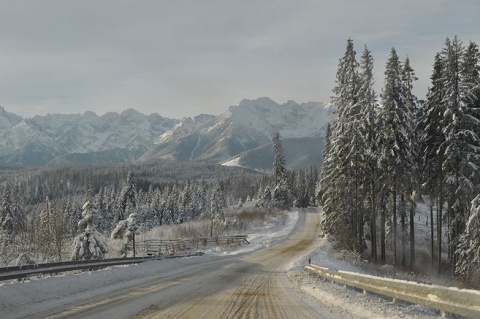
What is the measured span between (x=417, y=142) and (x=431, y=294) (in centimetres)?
3058

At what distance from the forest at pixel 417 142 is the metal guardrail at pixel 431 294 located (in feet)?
54.3

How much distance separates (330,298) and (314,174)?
134 m

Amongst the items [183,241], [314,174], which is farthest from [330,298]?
[314,174]

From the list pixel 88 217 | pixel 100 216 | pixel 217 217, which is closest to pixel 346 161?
pixel 88 217

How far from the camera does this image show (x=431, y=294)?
29.1 feet

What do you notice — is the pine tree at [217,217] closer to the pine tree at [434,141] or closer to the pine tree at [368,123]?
the pine tree at [368,123]

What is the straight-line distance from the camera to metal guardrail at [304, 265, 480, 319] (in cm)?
737

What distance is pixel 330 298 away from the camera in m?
13.0

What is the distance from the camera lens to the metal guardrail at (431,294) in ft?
24.2

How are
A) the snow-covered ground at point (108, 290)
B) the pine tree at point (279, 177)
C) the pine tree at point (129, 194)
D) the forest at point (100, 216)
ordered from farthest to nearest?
the pine tree at point (129, 194), the pine tree at point (279, 177), the forest at point (100, 216), the snow-covered ground at point (108, 290)

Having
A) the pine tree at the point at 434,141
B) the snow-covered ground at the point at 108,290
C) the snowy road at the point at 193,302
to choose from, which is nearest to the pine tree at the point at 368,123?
the pine tree at the point at 434,141

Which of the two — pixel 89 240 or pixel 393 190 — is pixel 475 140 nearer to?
pixel 393 190

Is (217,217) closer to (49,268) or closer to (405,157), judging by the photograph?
(405,157)

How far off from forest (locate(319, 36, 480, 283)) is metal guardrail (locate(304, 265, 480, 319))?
1655 cm
